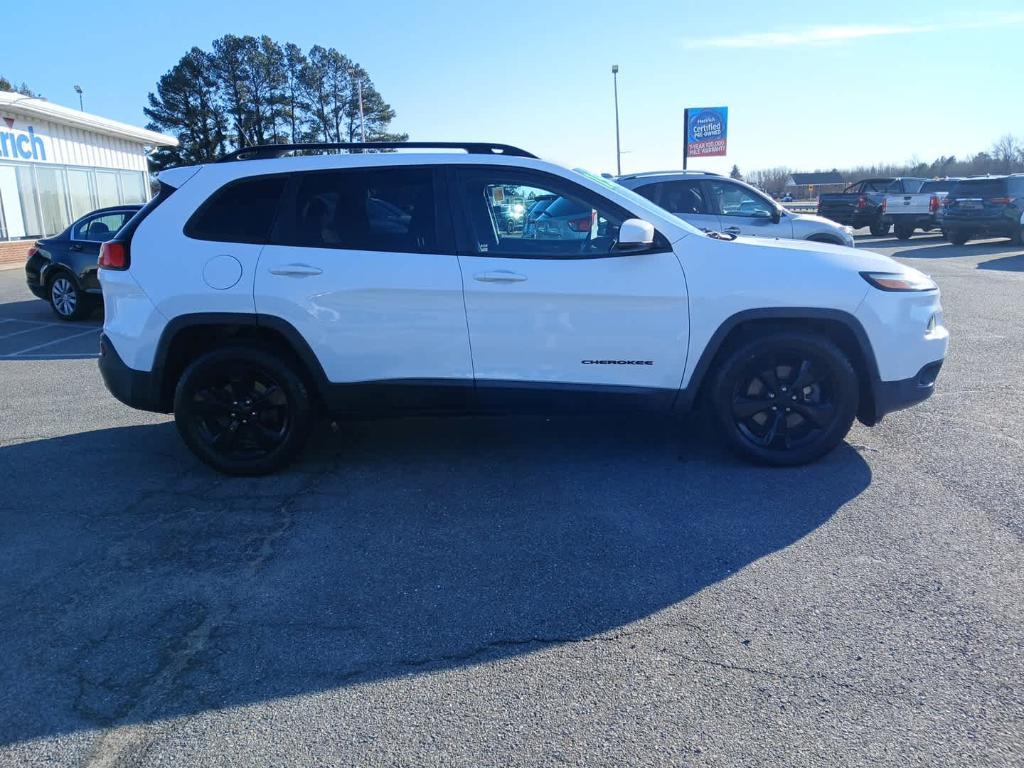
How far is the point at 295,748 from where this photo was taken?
2676 millimetres

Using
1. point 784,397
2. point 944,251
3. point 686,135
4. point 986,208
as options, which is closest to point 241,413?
point 784,397

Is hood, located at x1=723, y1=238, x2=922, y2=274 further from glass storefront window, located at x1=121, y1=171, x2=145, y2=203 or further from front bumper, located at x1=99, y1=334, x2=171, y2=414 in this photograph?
glass storefront window, located at x1=121, y1=171, x2=145, y2=203

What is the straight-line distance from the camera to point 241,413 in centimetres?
507

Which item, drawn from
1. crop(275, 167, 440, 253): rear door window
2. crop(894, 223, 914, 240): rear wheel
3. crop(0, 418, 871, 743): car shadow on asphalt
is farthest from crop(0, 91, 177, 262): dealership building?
crop(894, 223, 914, 240): rear wheel

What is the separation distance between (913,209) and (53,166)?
2552cm

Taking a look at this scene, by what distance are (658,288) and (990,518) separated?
82.4 inches

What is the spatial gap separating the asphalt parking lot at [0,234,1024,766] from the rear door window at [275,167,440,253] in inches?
56.1

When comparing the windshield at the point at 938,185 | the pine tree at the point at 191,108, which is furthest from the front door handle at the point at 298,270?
the pine tree at the point at 191,108

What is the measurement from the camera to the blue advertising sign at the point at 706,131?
1412 inches

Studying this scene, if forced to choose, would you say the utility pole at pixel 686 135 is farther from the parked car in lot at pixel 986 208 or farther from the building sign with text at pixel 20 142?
the building sign with text at pixel 20 142

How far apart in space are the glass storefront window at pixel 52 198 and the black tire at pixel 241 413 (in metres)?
22.8

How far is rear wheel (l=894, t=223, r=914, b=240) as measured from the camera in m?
25.3

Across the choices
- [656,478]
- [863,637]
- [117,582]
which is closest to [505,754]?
[863,637]

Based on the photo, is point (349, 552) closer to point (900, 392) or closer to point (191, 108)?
point (900, 392)
